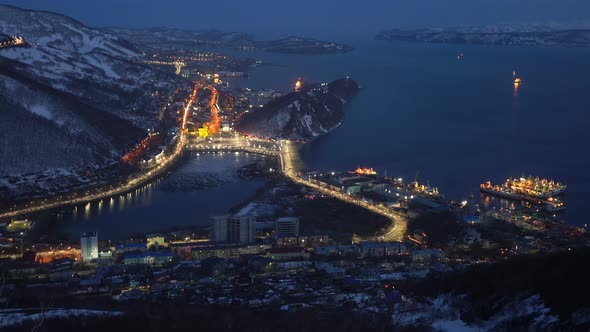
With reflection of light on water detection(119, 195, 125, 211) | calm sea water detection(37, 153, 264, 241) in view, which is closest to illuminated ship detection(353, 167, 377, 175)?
calm sea water detection(37, 153, 264, 241)

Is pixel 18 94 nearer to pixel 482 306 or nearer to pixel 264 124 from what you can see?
pixel 264 124

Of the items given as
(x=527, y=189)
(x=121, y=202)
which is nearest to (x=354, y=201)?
(x=527, y=189)

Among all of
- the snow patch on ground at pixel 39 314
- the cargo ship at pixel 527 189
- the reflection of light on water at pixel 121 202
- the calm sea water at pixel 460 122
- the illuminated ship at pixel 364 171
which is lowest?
the snow patch on ground at pixel 39 314

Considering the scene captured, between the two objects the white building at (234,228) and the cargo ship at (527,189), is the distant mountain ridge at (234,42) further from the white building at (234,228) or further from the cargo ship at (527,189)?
the white building at (234,228)

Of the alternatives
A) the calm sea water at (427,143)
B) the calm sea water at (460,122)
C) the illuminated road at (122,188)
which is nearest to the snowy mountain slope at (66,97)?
the illuminated road at (122,188)

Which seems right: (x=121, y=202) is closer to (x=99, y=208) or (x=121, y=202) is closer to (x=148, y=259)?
(x=99, y=208)
